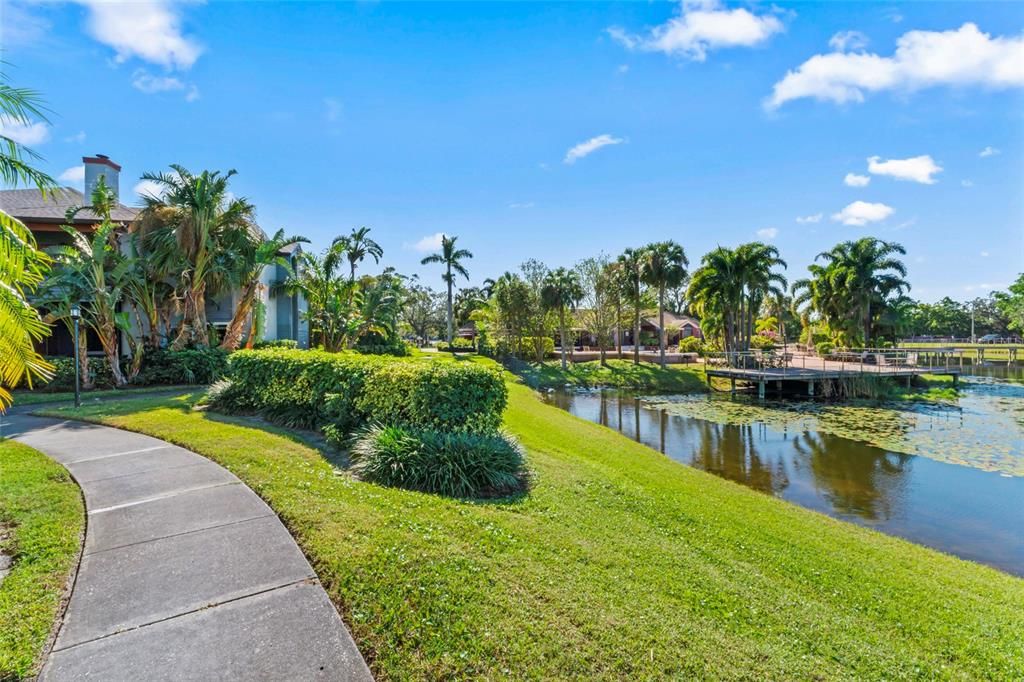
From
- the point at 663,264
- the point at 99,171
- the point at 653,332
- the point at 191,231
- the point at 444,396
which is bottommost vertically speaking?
the point at 444,396

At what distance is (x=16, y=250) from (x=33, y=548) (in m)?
2.67

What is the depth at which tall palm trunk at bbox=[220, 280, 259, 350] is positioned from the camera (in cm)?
1841

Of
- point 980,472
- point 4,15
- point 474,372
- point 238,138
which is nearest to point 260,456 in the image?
point 474,372

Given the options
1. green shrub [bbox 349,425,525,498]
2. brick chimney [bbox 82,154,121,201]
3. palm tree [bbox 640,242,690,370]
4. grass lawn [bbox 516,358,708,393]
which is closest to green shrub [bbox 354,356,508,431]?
green shrub [bbox 349,425,525,498]

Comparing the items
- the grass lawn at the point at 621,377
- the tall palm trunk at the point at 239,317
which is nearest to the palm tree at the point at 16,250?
the tall palm trunk at the point at 239,317

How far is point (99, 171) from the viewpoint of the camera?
20828 millimetres

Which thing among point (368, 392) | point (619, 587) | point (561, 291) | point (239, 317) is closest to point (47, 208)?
point (239, 317)

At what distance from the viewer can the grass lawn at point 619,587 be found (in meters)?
3.41

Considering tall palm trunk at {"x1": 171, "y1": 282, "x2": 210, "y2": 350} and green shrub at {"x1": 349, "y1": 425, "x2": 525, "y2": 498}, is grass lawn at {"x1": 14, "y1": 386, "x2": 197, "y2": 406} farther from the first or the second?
green shrub at {"x1": 349, "y1": 425, "x2": 525, "y2": 498}

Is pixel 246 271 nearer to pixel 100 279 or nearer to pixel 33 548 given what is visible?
pixel 100 279

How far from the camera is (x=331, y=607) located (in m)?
3.57

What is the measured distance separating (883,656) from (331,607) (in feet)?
14.3

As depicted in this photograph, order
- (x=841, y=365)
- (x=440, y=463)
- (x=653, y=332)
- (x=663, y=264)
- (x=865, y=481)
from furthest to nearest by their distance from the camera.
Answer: (x=653, y=332) → (x=663, y=264) → (x=841, y=365) → (x=865, y=481) → (x=440, y=463)

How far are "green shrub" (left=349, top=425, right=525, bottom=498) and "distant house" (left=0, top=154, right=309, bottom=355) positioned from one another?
48.7 ft
